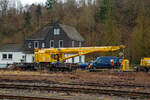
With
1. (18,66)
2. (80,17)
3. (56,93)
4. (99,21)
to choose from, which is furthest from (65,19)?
(56,93)

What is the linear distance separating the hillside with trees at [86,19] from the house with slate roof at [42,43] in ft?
29.8

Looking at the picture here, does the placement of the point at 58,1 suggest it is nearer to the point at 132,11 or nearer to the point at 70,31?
the point at 132,11

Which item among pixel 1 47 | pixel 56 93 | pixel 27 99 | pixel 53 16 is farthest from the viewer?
pixel 53 16

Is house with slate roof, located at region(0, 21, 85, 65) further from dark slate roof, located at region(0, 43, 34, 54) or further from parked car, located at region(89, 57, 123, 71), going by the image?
parked car, located at region(89, 57, 123, 71)

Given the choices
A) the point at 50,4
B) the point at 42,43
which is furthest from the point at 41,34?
the point at 50,4

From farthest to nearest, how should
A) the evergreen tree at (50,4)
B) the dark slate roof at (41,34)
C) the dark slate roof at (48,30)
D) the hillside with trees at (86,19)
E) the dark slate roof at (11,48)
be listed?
the evergreen tree at (50,4)
the hillside with trees at (86,19)
the dark slate roof at (41,34)
the dark slate roof at (48,30)
the dark slate roof at (11,48)

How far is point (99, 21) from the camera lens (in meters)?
83.5

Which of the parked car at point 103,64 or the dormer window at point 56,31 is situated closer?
the parked car at point 103,64

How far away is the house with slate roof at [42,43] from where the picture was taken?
181 ft

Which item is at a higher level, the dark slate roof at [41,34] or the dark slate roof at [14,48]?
the dark slate roof at [41,34]

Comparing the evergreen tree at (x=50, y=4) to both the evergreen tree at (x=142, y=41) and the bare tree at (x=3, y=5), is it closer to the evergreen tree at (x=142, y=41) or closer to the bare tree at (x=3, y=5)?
the bare tree at (x=3, y=5)

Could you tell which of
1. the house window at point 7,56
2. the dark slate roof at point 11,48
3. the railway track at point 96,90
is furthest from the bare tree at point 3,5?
the railway track at point 96,90

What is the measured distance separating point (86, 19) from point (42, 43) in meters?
29.8

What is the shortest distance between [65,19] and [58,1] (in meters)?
20.1
